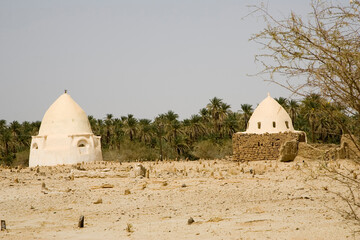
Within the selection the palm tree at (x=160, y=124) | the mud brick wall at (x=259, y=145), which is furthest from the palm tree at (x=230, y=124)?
the mud brick wall at (x=259, y=145)

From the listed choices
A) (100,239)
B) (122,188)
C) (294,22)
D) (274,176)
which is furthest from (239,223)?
(274,176)

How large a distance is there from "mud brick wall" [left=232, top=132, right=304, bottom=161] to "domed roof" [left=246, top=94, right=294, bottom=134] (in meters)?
2.10

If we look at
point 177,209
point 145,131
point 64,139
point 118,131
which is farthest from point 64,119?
point 177,209

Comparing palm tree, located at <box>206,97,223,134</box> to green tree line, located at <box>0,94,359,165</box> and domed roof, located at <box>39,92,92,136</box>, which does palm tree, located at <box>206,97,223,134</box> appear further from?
domed roof, located at <box>39,92,92,136</box>

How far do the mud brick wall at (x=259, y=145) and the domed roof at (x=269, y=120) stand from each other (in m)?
2.10

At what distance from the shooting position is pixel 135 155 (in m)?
34.2

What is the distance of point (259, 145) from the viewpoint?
67.8 ft

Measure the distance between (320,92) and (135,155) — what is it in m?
30.3

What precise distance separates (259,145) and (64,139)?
37.9 feet

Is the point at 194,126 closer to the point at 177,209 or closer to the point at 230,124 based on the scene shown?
the point at 230,124

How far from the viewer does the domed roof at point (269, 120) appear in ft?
75.7

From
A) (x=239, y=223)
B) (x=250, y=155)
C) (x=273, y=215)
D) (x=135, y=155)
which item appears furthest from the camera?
(x=135, y=155)

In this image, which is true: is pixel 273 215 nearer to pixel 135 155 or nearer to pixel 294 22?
pixel 294 22

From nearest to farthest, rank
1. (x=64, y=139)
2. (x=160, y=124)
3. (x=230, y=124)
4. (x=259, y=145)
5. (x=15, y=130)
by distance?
(x=259, y=145), (x=64, y=139), (x=230, y=124), (x=160, y=124), (x=15, y=130)
